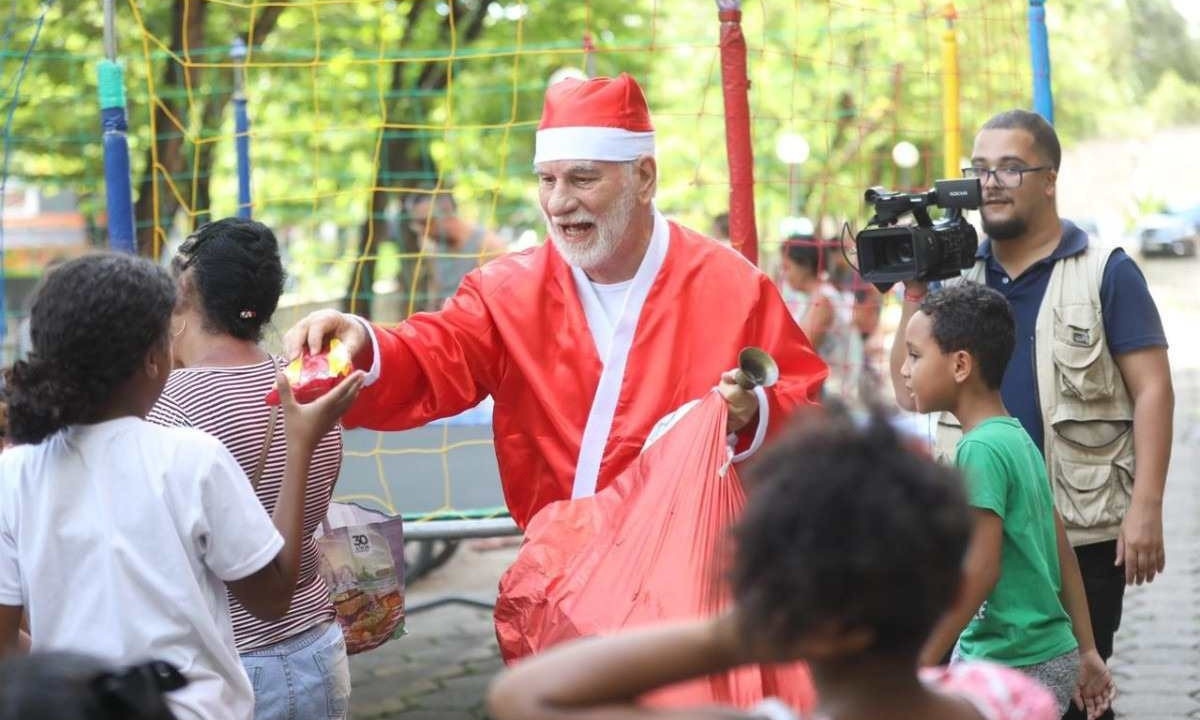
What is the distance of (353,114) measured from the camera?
13086mm

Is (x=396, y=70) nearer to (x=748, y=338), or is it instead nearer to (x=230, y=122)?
(x=230, y=122)

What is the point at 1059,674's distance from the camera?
331cm

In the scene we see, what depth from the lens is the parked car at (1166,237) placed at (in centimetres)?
2927

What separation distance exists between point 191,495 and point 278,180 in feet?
44.6

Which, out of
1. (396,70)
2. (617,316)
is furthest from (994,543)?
(396,70)

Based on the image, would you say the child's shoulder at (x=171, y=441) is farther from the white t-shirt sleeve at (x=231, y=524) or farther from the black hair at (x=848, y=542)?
the black hair at (x=848, y=542)

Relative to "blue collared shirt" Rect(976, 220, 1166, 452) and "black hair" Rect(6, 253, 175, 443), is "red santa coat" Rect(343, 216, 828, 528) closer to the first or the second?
"blue collared shirt" Rect(976, 220, 1166, 452)

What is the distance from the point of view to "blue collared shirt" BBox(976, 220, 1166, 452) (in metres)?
3.85

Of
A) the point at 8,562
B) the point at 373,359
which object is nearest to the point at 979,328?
the point at 373,359

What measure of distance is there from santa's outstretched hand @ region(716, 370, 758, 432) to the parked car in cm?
2761

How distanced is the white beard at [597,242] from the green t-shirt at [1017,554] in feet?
3.27

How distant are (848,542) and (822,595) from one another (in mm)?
61

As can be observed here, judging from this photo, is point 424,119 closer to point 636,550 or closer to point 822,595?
point 636,550

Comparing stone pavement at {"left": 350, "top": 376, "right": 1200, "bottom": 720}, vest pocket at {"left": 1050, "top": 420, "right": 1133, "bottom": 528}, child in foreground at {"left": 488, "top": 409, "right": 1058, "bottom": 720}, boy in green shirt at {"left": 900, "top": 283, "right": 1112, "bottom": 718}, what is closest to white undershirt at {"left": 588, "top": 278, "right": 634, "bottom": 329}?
boy in green shirt at {"left": 900, "top": 283, "right": 1112, "bottom": 718}
